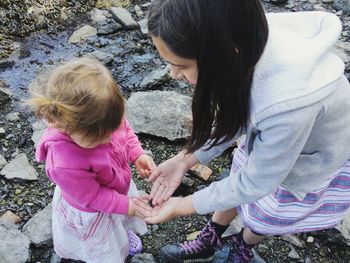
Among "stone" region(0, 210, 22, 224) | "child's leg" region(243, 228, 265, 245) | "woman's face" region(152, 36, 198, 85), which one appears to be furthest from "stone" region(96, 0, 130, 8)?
"woman's face" region(152, 36, 198, 85)

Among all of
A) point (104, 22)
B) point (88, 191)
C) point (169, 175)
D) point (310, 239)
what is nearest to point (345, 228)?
point (310, 239)

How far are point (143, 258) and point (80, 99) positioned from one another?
1122 millimetres

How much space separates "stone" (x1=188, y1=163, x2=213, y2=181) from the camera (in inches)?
104

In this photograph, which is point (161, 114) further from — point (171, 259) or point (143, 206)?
point (143, 206)

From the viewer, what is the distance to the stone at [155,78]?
3.33 m

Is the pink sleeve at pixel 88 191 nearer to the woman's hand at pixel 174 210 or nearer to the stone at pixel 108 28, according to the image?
the woman's hand at pixel 174 210

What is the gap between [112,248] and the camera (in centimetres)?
195

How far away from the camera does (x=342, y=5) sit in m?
4.56

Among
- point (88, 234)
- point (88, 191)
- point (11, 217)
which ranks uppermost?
point (88, 191)

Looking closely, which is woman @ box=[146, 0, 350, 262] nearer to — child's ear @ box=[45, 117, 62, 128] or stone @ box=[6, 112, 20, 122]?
child's ear @ box=[45, 117, 62, 128]

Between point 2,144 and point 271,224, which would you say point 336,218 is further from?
point 2,144

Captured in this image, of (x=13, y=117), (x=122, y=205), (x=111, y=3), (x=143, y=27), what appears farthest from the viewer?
(x=111, y=3)

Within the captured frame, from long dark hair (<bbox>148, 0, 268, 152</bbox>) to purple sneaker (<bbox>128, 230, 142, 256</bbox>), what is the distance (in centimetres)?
107

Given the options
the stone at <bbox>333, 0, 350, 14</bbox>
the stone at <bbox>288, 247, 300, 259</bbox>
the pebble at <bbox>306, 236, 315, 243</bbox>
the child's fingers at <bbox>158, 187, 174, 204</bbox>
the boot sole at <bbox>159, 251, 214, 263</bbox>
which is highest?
the child's fingers at <bbox>158, 187, 174, 204</bbox>
